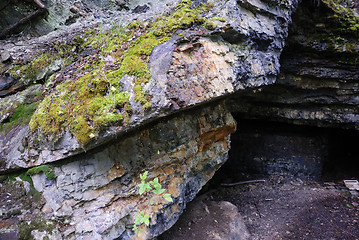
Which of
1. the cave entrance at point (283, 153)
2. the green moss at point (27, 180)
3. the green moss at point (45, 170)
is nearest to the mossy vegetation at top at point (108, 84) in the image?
the green moss at point (45, 170)

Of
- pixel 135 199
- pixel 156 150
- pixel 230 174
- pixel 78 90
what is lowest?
pixel 230 174

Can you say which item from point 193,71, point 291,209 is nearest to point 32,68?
point 193,71

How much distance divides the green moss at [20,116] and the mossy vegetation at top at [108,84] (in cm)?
32

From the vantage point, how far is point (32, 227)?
2299 millimetres

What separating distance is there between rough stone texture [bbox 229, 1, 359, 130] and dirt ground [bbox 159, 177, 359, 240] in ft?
6.26

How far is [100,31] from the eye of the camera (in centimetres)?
339

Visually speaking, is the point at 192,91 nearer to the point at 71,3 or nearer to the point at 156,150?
the point at 156,150

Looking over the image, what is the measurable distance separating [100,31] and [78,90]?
1.46 metres

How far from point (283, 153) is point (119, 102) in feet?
A: 19.6

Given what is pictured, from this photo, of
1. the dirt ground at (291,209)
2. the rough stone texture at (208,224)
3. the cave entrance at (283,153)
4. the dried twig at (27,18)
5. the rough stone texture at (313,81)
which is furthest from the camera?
the cave entrance at (283,153)

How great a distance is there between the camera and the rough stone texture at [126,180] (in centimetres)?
245

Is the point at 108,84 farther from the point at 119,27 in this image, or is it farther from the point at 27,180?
the point at 27,180

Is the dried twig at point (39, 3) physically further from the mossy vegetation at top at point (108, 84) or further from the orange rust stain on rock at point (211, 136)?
the orange rust stain on rock at point (211, 136)

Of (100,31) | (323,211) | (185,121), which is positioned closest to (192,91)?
(185,121)
